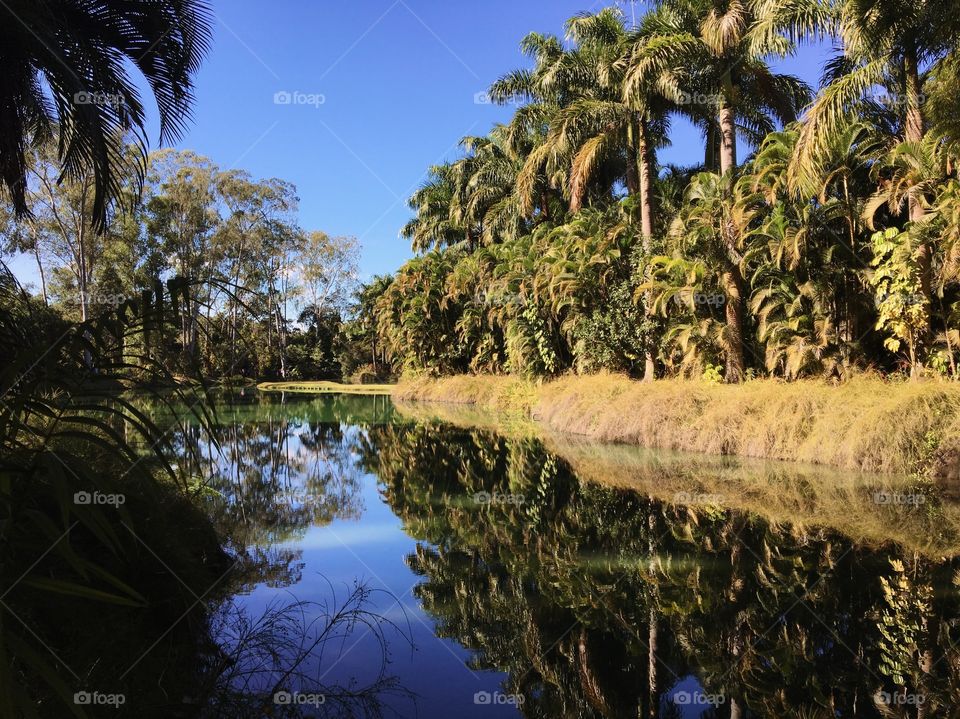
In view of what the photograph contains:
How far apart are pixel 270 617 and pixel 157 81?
588cm

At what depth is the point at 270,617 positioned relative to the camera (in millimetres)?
5383

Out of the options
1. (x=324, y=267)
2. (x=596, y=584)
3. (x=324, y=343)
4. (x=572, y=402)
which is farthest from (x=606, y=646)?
(x=324, y=267)

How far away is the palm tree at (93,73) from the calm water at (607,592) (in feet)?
10.5

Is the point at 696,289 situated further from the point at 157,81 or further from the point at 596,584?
the point at 157,81

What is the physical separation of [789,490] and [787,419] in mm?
2772

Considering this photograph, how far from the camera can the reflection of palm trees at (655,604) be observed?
432 centimetres

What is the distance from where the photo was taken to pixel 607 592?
611cm

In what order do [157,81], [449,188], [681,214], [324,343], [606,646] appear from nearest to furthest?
[606,646]
[157,81]
[681,214]
[449,188]
[324,343]
